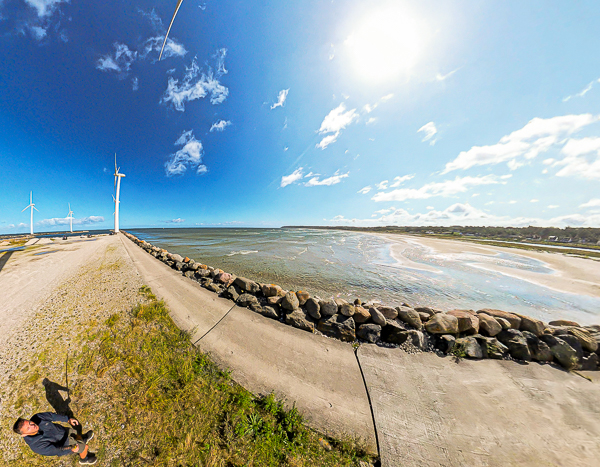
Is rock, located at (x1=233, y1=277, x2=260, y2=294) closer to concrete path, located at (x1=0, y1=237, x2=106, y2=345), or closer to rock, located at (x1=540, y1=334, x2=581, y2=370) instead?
concrete path, located at (x1=0, y1=237, x2=106, y2=345)

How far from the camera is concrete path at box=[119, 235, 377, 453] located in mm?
3195

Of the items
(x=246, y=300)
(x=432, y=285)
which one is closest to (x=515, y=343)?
(x=432, y=285)

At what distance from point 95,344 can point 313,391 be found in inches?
222

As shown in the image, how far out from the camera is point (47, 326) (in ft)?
17.1

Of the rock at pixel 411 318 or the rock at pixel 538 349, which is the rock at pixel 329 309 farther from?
the rock at pixel 538 349

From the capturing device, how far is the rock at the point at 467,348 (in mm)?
4465

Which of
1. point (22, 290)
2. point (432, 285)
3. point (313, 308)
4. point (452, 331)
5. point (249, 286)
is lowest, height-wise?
point (432, 285)

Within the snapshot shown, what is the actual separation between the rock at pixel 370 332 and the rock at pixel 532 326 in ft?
13.4

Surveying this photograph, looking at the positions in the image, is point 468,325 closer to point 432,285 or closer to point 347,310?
point 347,310

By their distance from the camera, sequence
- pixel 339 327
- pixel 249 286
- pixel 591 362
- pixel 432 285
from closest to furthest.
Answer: pixel 591 362
pixel 339 327
pixel 249 286
pixel 432 285

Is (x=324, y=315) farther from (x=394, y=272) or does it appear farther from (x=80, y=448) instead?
(x=394, y=272)

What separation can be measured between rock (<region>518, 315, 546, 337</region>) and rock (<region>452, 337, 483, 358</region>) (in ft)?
5.95

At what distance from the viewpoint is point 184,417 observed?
2.96 m

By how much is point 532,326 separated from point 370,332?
4.47 metres
